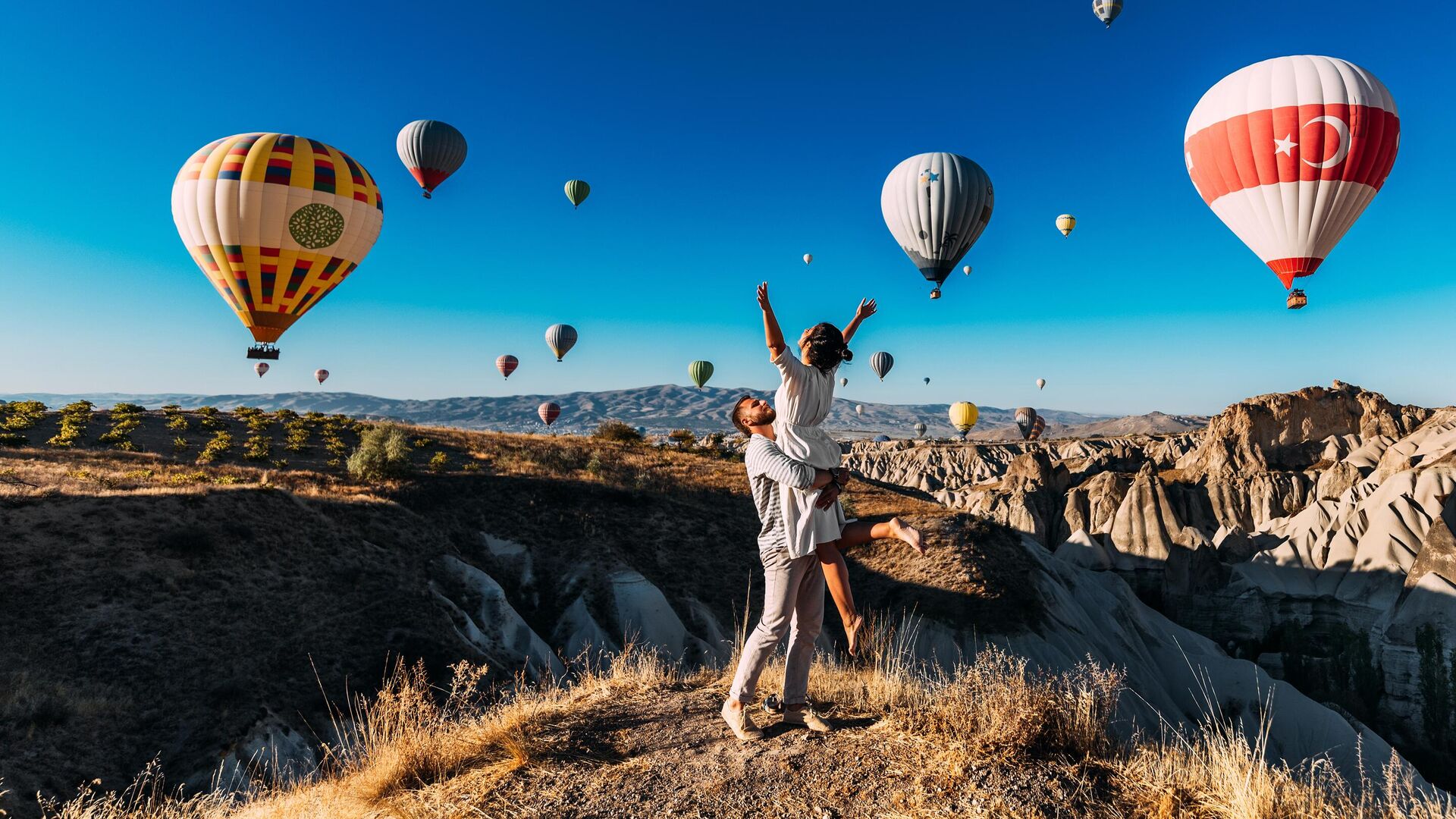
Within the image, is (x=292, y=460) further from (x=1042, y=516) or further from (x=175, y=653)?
(x=1042, y=516)

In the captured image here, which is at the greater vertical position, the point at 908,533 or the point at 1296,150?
the point at 1296,150

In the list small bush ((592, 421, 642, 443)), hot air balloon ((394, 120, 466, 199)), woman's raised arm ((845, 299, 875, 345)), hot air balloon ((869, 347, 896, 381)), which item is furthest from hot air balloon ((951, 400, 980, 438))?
woman's raised arm ((845, 299, 875, 345))

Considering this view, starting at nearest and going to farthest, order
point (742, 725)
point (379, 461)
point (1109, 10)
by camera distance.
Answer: point (742, 725), point (379, 461), point (1109, 10)

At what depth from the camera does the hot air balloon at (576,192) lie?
48844 millimetres

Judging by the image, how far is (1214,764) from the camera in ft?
13.9

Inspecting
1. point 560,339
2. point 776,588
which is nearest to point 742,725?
point 776,588

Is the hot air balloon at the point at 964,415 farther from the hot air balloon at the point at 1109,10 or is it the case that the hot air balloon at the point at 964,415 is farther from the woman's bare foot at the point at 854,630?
the woman's bare foot at the point at 854,630

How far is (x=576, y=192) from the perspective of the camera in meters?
49.0

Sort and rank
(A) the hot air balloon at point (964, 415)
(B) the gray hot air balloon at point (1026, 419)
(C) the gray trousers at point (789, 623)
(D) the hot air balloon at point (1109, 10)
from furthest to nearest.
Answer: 1. (B) the gray hot air balloon at point (1026, 419)
2. (A) the hot air balloon at point (964, 415)
3. (D) the hot air balloon at point (1109, 10)
4. (C) the gray trousers at point (789, 623)

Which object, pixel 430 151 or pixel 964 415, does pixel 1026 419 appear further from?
pixel 430 151

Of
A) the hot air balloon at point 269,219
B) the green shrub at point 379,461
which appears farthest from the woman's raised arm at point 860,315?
the green shrub at point 379,461

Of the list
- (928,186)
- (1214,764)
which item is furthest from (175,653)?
(928,186)

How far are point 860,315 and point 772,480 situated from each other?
144 cm

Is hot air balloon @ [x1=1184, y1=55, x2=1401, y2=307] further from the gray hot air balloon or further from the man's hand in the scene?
the gray hot air balloon
